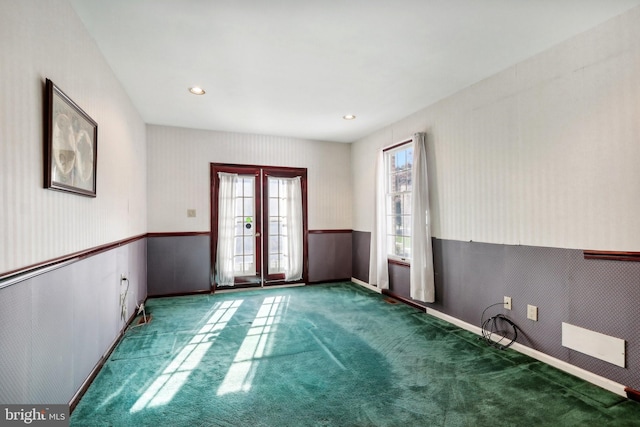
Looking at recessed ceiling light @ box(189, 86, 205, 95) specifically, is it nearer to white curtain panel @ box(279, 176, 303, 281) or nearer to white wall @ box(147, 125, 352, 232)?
white wall @ box(147, 125, 352, 232)

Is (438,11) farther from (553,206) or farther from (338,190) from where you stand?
(338,190)

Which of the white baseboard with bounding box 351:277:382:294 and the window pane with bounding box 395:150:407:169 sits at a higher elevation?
the window pane with bounding box 395:150:407:169

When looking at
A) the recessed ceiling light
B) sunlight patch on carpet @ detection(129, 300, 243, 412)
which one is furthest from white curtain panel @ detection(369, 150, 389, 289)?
the recessed ceiling light

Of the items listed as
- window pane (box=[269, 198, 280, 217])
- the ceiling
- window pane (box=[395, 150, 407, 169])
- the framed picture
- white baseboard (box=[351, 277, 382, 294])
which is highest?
the ceiling

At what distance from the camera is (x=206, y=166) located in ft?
16.0

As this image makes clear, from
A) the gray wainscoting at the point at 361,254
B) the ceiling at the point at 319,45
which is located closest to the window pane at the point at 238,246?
the gray wainscoting at the point at 361,254

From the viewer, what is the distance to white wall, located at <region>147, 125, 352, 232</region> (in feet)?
15.2

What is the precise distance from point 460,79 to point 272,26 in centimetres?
192

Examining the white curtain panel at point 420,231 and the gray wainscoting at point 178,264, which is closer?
the white curtain panel at point 420,231

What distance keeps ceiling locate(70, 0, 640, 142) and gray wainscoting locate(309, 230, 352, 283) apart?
2.46 m

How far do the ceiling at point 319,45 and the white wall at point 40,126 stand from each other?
29cm

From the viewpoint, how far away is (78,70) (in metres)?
2.12

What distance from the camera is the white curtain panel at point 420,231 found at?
3617 mm

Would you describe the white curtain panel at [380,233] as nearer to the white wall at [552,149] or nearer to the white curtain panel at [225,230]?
the white wall at [552,149]
